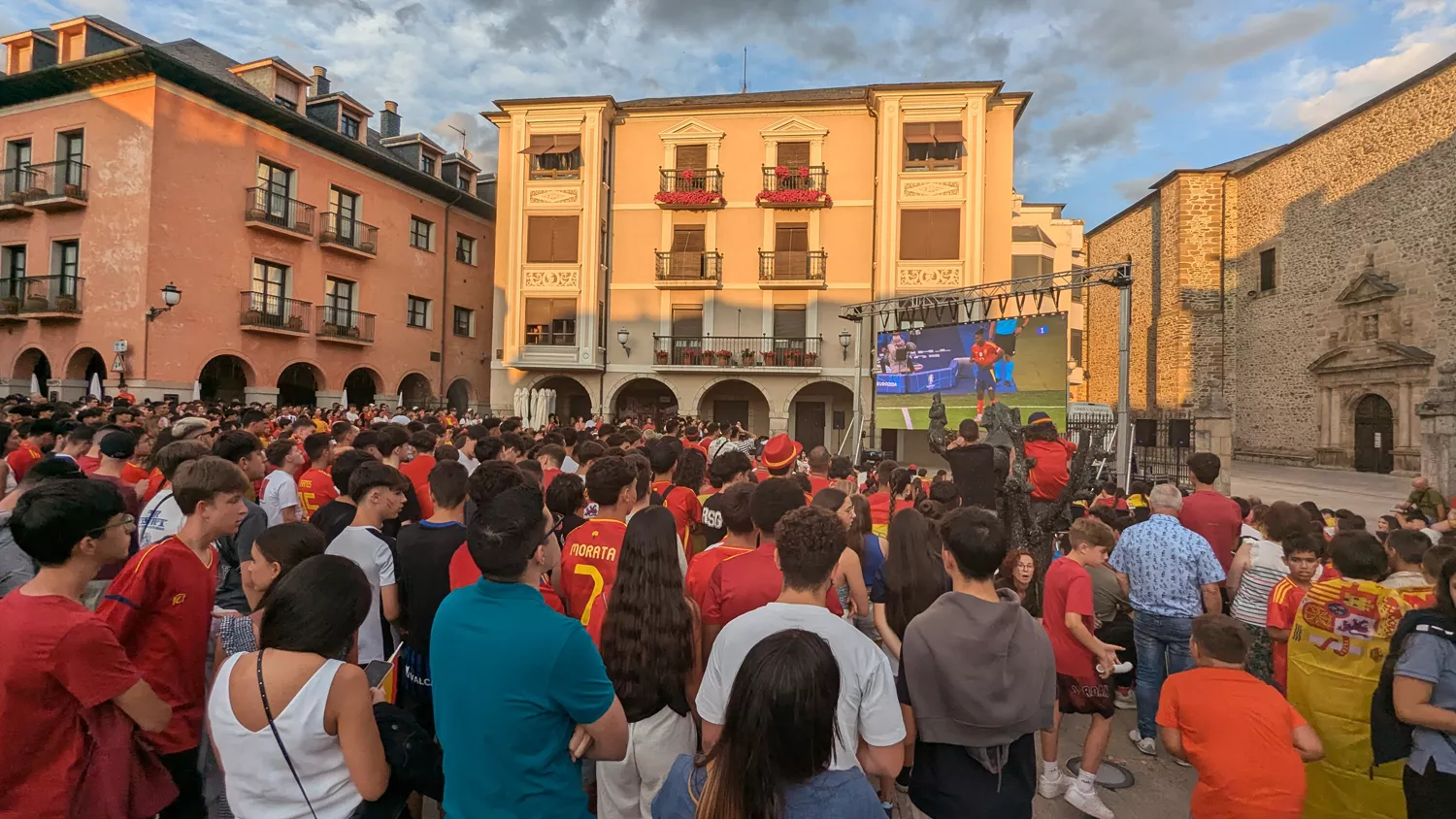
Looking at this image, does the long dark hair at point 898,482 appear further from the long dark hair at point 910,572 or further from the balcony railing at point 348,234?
the balcony railing at point 348,234

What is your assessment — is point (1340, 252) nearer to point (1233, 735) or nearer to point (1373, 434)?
point (1373, 434)

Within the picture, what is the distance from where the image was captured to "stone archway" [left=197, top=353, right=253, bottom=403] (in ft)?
67.8

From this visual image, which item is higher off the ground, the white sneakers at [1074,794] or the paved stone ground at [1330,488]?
the paved stone ground at [1330,488]

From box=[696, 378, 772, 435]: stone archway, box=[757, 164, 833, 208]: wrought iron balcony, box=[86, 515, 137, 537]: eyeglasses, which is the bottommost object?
box=[86, 515, 137, 537]: eyeglasses

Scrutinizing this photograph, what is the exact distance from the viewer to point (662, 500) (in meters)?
4.80

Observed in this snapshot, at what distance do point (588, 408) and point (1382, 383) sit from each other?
2644 cm

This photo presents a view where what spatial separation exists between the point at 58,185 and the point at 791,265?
21297 millimetres

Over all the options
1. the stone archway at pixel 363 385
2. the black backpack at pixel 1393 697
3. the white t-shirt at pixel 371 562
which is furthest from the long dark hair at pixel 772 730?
the stone archway at pixel 363 385

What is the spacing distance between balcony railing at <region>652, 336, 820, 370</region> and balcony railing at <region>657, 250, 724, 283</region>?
210 cm

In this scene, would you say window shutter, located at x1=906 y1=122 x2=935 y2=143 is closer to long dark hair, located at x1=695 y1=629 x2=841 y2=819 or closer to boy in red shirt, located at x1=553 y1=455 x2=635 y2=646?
boy in red shirt, located at x1=553 y1=455 x2=635 y2=646

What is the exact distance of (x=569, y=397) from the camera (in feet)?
87.5

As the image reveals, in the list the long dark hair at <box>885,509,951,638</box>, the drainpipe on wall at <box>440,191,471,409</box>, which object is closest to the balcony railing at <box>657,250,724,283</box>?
the drainpipe on wall at <box>440,191,471,409</box>

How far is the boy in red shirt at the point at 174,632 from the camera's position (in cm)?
255

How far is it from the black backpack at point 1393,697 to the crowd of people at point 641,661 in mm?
13
